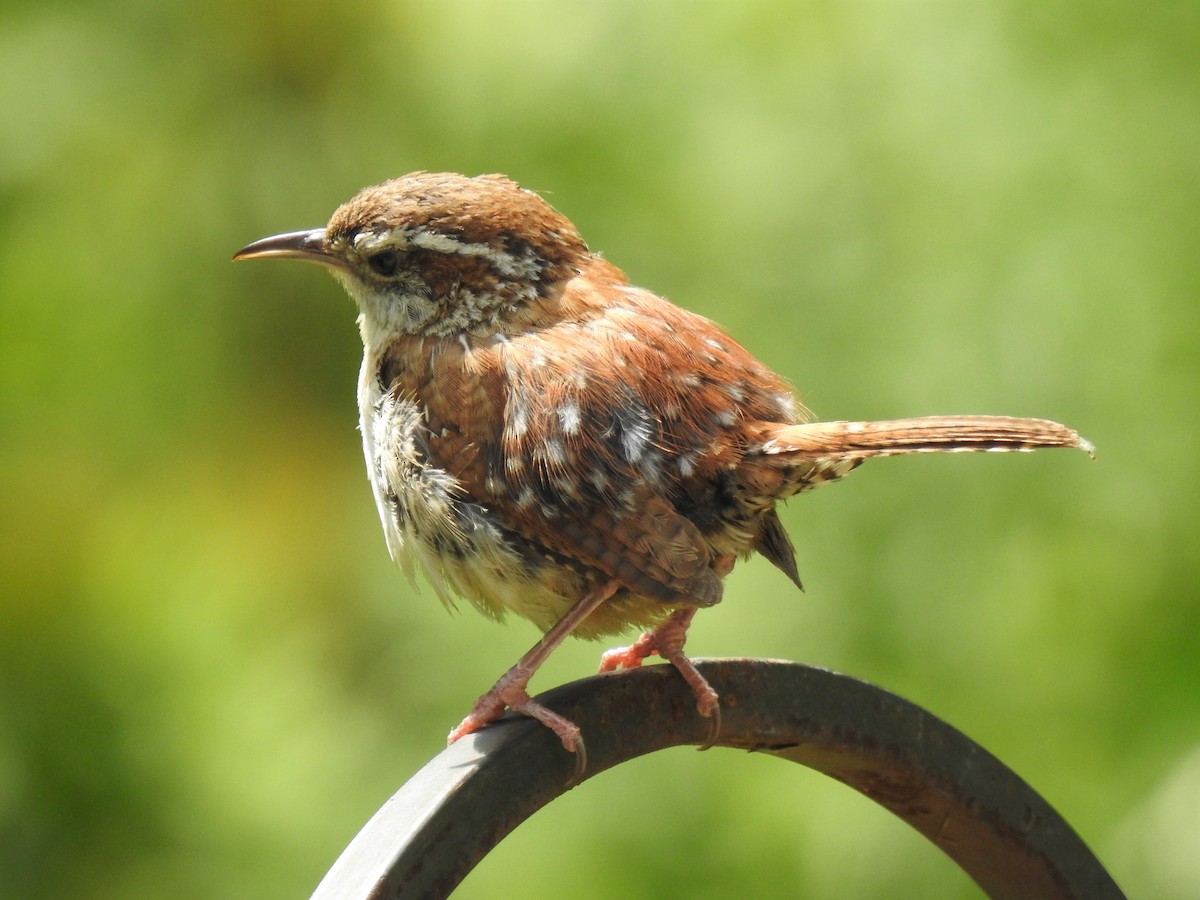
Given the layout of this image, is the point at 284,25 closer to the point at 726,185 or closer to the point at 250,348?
the point at 250,348

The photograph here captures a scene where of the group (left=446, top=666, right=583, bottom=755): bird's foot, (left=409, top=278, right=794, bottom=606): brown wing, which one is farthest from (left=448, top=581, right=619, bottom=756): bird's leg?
(left=409, top=278, right=794, bottom=606): brown wing

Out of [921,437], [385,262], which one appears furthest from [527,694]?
[385,262]

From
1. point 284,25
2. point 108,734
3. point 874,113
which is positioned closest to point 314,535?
point 108,734

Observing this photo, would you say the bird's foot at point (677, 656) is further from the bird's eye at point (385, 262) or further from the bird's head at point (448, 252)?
the bird's eye at point (385, 262)

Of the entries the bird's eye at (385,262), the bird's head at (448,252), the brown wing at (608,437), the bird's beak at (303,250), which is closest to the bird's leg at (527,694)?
the brown wing at (608,437)

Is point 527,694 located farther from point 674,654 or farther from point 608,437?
point 608,437

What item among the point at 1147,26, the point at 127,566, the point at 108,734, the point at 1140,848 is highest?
the point at 1147,26
